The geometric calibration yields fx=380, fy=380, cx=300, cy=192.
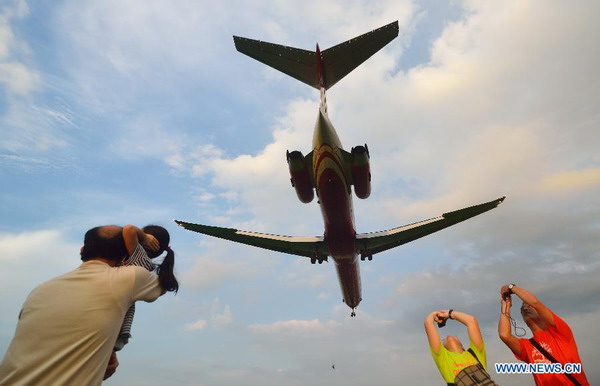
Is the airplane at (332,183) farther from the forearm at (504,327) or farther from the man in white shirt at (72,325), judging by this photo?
the man in white shirt at (72,325)

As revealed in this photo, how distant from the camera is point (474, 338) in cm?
387

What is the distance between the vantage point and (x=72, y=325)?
Result: 208cm

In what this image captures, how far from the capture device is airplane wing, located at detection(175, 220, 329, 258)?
20109 mm

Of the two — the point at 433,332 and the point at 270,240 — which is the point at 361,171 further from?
the point at 433,332

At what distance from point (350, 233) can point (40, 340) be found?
665 inches

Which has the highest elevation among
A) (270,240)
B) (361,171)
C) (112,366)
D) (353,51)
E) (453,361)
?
(353,51)

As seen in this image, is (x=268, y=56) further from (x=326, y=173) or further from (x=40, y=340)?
(x=40, y=340)

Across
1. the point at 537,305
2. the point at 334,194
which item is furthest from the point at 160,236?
the point at 334,194

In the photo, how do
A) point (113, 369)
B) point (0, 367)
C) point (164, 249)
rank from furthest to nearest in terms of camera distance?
point (164, 249)
point (113, 369)
point (0, 367)

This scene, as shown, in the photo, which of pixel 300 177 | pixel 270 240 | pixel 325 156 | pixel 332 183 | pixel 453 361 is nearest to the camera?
pixel 453 361

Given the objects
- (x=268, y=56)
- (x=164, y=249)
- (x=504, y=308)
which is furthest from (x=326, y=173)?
(x=164, y=249)

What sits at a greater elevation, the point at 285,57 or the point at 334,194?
the point at 285,57

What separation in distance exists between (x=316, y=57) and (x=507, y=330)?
684 inches

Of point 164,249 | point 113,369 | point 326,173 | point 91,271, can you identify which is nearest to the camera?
point 91,271
